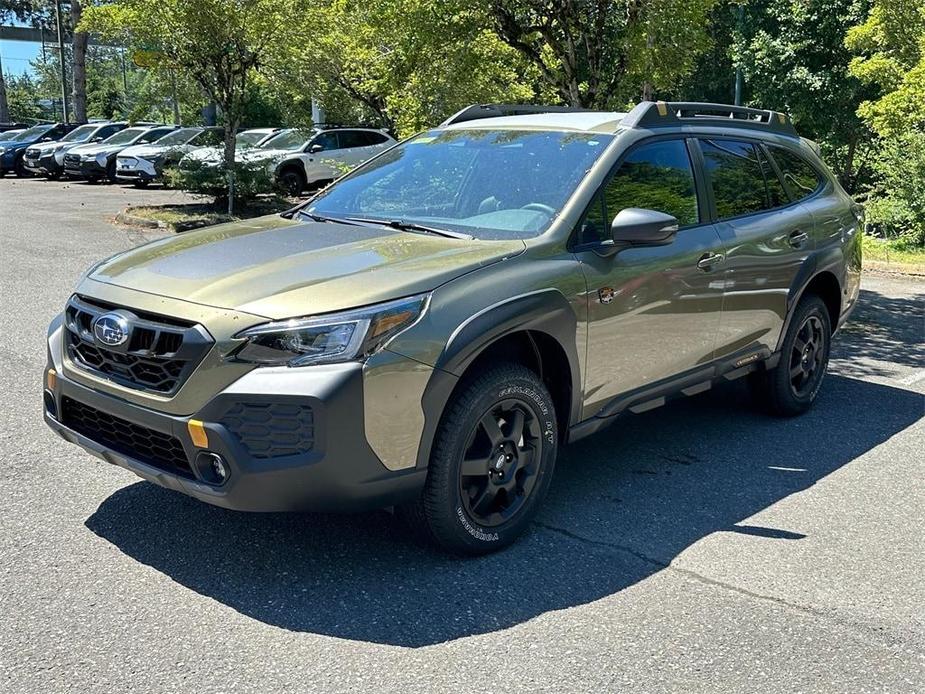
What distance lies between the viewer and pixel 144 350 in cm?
353

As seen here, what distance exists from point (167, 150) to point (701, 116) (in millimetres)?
19309

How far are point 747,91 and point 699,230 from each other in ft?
91.2

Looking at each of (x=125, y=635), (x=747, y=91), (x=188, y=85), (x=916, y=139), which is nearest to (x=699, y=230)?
(x=125, y=635)

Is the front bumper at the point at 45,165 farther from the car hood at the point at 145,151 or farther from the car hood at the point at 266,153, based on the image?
the car hood at the point at 266,153

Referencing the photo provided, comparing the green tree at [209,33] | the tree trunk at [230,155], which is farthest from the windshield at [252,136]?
the green tree at [209,33]

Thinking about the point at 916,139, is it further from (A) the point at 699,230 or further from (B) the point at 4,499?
(B) the point at 4,499

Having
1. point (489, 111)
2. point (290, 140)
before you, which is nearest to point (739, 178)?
point (489, 111)

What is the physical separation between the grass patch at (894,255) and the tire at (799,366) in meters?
7.23

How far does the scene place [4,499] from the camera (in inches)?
170

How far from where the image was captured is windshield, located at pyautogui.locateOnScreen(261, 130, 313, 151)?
21.1 meters

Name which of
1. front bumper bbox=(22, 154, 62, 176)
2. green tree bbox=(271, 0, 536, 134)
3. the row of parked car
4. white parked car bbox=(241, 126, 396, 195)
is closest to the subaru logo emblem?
green tree bbox=(271, 0, 536, 134)

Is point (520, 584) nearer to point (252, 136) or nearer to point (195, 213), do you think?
point (195, 213)

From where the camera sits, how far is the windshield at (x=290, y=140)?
69.3ft

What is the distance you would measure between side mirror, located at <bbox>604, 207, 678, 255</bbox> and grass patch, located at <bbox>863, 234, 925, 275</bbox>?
31.4ft
